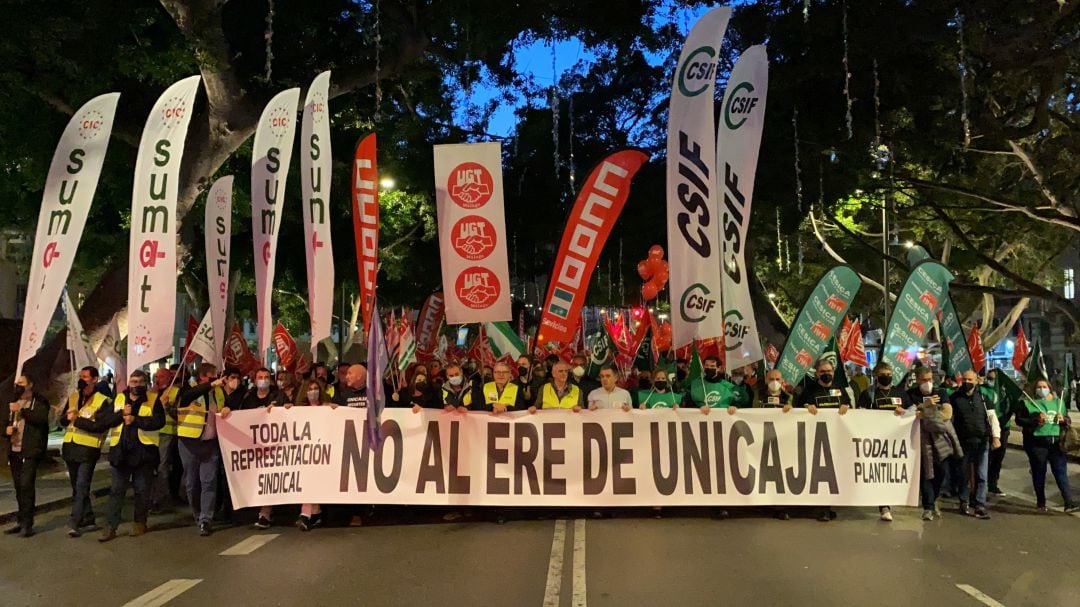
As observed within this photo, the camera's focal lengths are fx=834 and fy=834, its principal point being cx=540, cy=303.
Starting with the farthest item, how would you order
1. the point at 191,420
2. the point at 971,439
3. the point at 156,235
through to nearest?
1. the point at 971,439
2. the point at 156,235
3. the point at 191,420

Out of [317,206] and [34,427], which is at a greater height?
[317,206]

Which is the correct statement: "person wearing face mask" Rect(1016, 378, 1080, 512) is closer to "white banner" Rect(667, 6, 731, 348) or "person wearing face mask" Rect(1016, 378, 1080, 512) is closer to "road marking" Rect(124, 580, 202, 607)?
"white banner" Rect(667, 6, 731, 348)

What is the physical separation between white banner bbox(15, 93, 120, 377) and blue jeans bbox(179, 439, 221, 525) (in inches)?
79.2

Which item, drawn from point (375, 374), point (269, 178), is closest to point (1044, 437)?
point (375, 374)

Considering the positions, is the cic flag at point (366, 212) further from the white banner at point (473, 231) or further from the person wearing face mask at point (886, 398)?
the person wearing face mask at point (886, 398)

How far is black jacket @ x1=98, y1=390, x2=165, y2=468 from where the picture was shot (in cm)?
848

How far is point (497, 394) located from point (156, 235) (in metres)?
4.24

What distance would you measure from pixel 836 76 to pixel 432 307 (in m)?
11.6

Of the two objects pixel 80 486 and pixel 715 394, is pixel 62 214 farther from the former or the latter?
pixel 715 394

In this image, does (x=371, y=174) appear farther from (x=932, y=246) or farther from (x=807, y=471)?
(x=932, y=246)

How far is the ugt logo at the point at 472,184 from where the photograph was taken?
9750mm

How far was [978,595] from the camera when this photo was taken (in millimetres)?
6047

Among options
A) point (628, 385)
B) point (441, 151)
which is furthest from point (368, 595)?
point (628, 385)

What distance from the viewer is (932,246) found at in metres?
30.1
